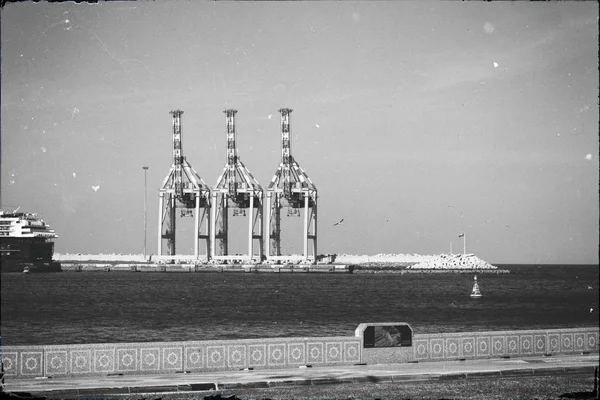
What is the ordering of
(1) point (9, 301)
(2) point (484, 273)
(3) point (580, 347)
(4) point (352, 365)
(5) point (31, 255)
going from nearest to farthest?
(4) point (352, 365) < (3) point (580, 347) < (1) point (9, 301) < (5) point (31, 255) < (2) point (484, 273)

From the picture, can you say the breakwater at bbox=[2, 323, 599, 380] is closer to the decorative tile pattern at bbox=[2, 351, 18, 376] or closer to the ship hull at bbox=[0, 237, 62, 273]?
the decorative tile pattern at bbox=[2, 351, 18, 376]

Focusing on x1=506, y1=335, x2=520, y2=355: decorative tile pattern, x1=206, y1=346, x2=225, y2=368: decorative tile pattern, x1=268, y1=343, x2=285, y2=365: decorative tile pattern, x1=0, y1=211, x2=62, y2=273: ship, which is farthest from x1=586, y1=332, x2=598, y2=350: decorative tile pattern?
x1=0, y1=211, x2=62, y2=273: ship

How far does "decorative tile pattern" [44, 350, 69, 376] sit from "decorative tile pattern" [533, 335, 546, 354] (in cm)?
1029

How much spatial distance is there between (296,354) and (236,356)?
1249 millimetres

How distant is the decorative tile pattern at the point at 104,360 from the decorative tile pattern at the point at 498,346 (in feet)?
27.3

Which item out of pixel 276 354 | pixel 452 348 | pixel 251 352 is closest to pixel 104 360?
pixel 251 352

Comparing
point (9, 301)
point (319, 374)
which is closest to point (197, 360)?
point (319, 374)

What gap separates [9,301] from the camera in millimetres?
69500

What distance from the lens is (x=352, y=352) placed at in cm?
1712

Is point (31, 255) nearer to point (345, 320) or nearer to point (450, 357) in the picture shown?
point (345, 320)

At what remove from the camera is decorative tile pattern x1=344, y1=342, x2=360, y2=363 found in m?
17.1

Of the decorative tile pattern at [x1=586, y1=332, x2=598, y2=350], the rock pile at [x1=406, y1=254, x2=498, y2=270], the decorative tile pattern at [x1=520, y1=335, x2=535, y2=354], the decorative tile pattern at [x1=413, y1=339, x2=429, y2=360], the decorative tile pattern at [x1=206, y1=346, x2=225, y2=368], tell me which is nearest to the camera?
the decorative tile pattern at [x1=206, y1=346, x2=225, y2=368]

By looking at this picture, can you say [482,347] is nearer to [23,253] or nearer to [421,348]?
[421,348]

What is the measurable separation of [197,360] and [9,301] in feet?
191
